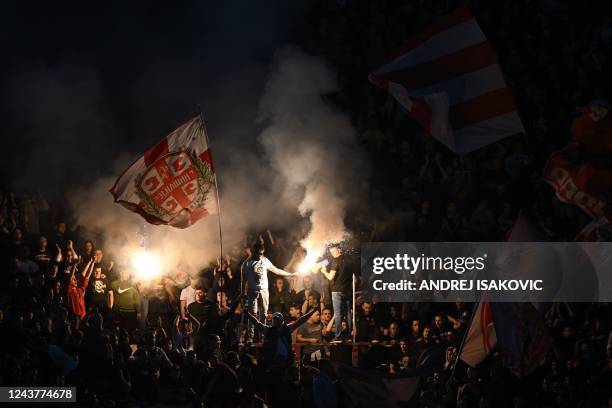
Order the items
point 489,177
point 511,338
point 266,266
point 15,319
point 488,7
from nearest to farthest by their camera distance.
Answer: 1. point 511,338
2. point 15,319
3. point 266,266
4. point 489,177
5. point 488,7

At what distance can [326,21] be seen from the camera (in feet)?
60.4

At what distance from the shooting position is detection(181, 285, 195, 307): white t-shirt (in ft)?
48.9

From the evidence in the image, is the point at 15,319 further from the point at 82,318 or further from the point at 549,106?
the point at 549,106

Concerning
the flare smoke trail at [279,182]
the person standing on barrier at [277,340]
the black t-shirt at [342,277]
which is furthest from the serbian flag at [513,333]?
the flare smoke trail at [279,182]

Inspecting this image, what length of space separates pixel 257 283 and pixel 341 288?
106 cm

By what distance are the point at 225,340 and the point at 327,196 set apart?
11.2 feet

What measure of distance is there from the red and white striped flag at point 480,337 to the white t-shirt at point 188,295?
180 inches

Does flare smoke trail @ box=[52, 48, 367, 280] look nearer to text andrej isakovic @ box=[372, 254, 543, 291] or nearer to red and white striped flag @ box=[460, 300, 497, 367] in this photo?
text andrej isakovic @ box=[372, 254, 543, 291]

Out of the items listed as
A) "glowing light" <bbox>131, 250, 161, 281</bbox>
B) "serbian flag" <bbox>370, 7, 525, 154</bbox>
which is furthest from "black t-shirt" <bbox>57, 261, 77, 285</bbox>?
"serbian flag" <bbox>370, 7, 525, 154</bbox>

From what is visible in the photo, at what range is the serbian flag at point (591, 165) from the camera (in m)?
11.8

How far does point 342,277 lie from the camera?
14.3 meters

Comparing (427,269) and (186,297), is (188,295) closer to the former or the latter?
(186,297)

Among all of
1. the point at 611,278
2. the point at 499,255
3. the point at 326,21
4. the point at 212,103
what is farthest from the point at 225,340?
the point at 326,21

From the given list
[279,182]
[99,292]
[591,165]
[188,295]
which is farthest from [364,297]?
[591,165]
